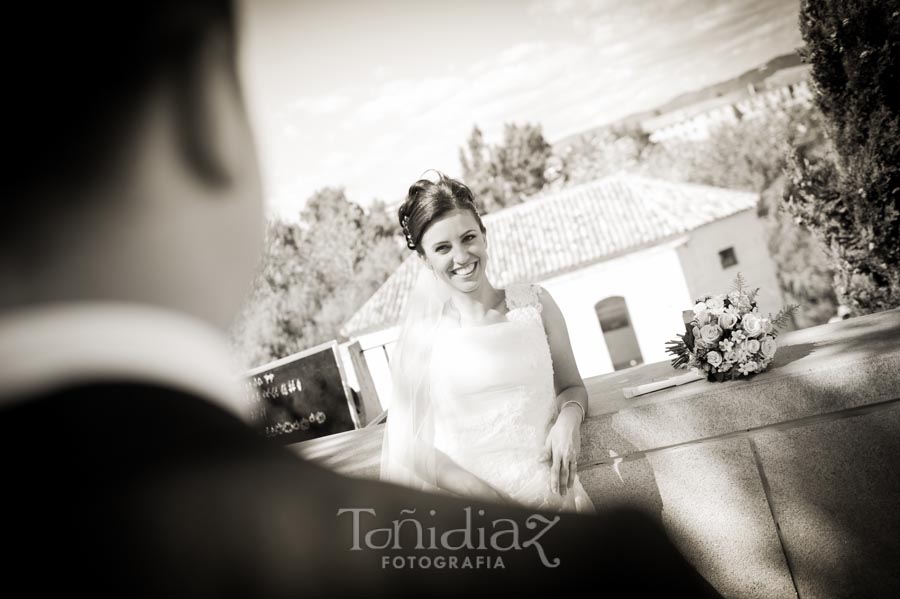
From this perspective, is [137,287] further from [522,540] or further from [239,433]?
[522,540]

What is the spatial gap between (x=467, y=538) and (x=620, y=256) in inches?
1074

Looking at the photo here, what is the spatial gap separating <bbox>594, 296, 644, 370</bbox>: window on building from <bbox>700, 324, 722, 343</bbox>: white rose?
2772 centimetres

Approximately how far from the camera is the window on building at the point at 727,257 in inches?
1131

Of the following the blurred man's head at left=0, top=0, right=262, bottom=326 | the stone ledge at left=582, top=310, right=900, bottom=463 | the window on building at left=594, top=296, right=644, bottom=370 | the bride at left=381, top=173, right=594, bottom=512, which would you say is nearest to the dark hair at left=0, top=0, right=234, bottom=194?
the blurred man's head at left=0, top=0, right=262, bottom=326

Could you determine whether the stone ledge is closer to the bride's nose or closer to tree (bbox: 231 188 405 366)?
the bride's nose

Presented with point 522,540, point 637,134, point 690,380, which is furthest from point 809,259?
point 522,540

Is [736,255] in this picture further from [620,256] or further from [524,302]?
[524,302]

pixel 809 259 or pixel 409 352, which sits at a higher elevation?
pixel 409 352

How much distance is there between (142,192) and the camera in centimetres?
33

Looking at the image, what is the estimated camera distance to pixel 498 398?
3057mm

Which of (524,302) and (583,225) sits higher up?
(583,225)

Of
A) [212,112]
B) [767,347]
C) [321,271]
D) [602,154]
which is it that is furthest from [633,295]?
[602,154]

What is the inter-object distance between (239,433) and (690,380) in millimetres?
3228

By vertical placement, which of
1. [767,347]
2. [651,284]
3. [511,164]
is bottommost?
[651,284]
